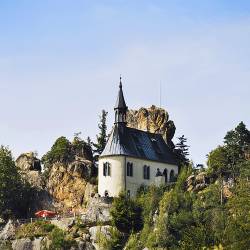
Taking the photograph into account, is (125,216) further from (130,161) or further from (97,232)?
(130,161)

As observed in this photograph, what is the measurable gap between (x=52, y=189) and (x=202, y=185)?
2579 centimetres

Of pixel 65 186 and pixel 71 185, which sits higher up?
pixel 71 185

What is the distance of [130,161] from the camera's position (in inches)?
4628

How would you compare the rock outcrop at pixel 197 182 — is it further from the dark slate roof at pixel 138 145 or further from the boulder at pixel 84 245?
the boulder at pixel 84 245

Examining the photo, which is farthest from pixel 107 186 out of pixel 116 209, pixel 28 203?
pixel 28 203

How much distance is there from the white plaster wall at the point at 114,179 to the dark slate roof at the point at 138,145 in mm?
989

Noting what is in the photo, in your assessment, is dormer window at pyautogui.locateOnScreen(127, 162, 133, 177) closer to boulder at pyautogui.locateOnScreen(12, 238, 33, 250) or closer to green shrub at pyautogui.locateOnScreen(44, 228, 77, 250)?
green shrub at pyautogui.locateOnScreen(44, 228, 77, 250)

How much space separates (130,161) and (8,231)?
1935cm

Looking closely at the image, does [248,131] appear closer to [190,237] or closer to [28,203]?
[190,237]

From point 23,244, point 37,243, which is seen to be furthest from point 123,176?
point 23,244

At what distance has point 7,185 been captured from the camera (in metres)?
123

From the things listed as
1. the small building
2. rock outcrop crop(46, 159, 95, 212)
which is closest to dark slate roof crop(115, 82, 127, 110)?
the small building

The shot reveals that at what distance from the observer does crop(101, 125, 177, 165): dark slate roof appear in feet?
385

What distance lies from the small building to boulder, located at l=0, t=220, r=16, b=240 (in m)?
12.9
